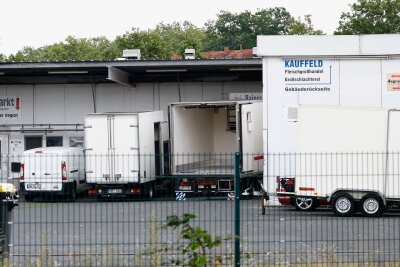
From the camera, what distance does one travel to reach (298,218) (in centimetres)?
1673

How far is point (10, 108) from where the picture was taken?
4034 centimetres

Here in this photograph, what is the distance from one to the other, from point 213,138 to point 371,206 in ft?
41.9

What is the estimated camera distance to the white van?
58.1 feet

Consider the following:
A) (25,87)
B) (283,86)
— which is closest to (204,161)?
(283,86)

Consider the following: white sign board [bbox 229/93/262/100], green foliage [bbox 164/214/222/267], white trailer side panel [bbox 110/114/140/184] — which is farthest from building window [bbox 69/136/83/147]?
green foliage [bbox 164/214/222/267]

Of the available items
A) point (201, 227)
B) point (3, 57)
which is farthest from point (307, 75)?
point (3, 57)

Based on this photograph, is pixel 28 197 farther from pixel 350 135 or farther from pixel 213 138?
pixel 213 138

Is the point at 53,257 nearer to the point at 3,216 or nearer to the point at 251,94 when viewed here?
the point at 3,216

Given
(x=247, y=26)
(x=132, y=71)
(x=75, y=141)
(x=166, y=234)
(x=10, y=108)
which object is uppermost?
(x=247, y=26)

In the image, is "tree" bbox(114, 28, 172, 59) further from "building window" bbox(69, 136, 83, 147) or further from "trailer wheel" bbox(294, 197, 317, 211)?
"trailer wheel" bbox(294, 197, 317, 211)

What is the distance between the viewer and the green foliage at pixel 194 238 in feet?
41.4

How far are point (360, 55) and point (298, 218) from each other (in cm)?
1458

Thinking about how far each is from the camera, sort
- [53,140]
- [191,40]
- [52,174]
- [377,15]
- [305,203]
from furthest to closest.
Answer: [191,40]
[377,15]
[53,140]
[305,203]
[52,174]

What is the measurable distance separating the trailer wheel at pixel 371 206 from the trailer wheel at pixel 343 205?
287 mm
